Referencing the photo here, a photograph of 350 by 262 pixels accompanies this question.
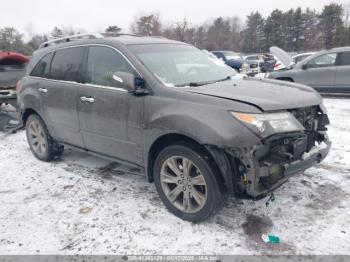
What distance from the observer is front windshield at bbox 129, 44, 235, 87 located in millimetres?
3602

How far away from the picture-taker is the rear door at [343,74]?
31.8 feet

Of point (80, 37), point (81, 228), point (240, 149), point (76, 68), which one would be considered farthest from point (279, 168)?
point (80, 37)

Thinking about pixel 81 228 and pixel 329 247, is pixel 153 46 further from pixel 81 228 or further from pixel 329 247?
pixel 329 247

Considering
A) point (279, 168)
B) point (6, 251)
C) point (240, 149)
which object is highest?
point (240, 149)

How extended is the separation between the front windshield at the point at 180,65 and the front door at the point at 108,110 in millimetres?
284

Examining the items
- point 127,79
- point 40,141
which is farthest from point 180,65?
point 40,141

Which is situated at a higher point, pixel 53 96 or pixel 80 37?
pixel 80 37

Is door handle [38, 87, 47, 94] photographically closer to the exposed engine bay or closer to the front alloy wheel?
the front alloy wheel

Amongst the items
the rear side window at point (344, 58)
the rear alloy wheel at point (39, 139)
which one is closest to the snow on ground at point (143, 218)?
the rear alloy wheel at point (39, 139)

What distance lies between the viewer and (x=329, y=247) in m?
2.84

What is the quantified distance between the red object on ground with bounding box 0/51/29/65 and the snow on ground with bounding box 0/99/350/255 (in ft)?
16.2

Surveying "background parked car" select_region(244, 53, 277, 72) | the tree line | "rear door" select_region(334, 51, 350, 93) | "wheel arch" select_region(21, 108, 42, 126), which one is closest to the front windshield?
"wheel arch" select_region(21, 108, 42, 126)

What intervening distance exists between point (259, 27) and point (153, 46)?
212 feet

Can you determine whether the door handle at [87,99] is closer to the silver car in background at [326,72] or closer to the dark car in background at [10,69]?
the dark car in background at [10,69]
